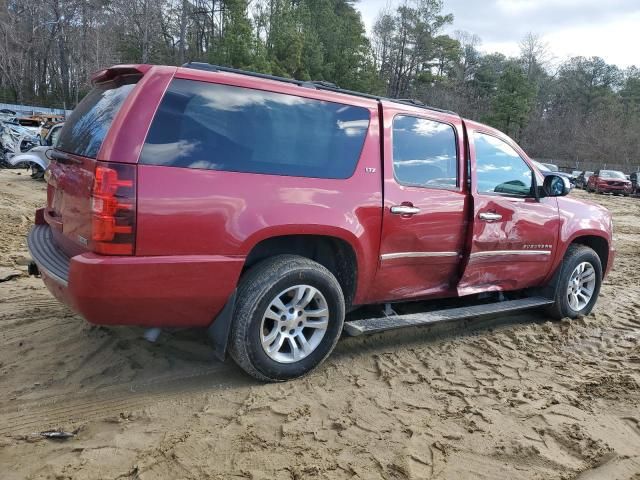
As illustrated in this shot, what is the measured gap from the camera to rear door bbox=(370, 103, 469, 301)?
3.76 meters

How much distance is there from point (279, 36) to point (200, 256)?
40636 mm

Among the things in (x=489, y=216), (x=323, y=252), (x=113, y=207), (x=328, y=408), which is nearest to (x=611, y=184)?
(x=489, y=216)

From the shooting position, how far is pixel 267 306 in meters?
3.24

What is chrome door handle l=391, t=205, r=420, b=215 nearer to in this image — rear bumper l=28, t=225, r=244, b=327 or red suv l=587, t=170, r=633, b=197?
rear bumper l=28, t=225, r=244, b=327

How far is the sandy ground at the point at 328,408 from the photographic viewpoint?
102 inches

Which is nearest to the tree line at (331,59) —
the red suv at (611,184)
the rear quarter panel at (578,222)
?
the red suv at (611,184)

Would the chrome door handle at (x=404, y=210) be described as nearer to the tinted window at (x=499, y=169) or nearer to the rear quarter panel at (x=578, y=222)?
the tinted window at (x=499, y=169)

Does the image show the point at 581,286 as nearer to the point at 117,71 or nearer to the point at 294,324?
the point at 294,324

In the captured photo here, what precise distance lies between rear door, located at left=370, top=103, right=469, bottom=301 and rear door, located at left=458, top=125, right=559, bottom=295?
15 centimetres

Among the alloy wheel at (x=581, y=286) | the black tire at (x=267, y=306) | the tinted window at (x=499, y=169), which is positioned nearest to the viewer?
the black tire at (x=267, y=306)

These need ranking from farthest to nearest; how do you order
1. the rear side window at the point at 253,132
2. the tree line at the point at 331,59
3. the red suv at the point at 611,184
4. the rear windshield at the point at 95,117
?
the tree line at the point at 331,59 → the red suv at the point at 611,184 → the rear windshield at the point at 95,117 → the rear side window at the point at 253,132

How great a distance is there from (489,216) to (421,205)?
2.51 feet

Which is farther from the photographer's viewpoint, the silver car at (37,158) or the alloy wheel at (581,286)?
the silver car at (37,158)

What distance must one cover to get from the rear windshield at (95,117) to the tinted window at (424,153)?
1.88 meters
